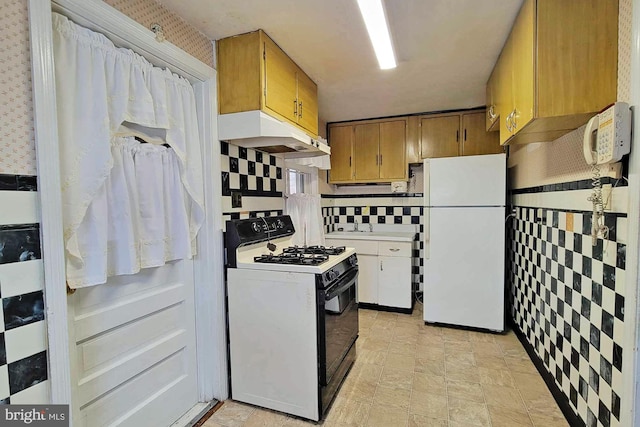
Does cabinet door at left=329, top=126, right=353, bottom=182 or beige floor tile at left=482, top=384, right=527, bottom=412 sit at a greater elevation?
cabinet door at left=329, top=126, right=353, bottom=182

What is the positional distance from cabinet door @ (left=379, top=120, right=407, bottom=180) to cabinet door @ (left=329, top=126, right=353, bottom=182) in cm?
38

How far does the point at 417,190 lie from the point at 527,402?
2.36 m

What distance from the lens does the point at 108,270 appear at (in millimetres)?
1411

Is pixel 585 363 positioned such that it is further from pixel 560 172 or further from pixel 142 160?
pixel 142 160

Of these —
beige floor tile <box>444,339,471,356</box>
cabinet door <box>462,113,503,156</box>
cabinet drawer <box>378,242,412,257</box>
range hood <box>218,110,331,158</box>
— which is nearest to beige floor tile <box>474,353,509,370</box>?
beige floor tile <box>444,339,471,356</box>

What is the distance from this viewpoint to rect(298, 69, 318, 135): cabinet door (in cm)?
230

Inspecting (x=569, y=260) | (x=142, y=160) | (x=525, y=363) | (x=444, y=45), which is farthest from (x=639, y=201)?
(x=142, y=160)

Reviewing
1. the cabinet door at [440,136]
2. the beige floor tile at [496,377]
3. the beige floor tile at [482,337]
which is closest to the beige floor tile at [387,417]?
the beige floor tile at [496,377]

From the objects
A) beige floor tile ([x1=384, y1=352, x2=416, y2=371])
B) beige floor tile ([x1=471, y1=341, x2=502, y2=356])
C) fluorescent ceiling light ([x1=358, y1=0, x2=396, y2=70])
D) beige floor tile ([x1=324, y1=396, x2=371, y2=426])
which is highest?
fluorescent ceiling light ([x1=358, y1=0, x2=396, y2=70])

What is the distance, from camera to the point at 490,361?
2344mm

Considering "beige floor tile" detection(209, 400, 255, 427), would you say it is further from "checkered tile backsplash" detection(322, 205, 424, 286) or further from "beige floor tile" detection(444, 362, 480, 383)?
"checkered tile backsplash" detection(322, 205, 424, 286)

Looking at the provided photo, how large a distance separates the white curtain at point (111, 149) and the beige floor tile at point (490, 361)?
224cm

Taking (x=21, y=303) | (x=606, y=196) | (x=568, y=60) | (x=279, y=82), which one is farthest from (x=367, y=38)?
(x=21, y=303)

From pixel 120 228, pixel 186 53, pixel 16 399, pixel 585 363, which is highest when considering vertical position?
pixel 186 53
